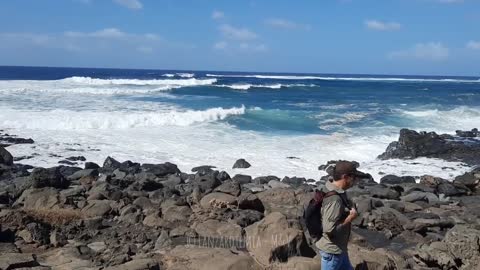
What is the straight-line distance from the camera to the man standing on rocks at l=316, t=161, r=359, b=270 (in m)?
4.56

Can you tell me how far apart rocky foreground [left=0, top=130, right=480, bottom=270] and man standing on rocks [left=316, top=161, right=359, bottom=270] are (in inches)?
48.4

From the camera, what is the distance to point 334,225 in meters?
4.62

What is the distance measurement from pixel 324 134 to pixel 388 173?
28.1ft

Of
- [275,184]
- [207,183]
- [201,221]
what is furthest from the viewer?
[275,184]

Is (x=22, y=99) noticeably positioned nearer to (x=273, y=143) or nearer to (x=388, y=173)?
(x=273, y=143)

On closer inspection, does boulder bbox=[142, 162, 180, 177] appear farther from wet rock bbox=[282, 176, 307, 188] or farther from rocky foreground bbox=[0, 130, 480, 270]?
wet rock bbox=[282, 176, 307, 188]

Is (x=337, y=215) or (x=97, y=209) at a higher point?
(x=337, y=215)

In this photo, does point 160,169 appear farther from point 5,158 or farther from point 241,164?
point 5,158

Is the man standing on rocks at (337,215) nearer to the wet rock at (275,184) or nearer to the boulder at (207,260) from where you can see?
the boulder at (207,260)

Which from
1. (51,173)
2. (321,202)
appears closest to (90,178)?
(51,173)

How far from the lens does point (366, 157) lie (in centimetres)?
2009

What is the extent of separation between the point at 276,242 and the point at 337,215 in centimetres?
210

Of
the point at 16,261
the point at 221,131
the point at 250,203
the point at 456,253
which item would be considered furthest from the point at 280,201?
the point at 221,131

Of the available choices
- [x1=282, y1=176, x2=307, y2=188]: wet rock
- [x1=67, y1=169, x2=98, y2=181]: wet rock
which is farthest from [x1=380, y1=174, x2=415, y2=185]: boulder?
[x1=67, y1=169, x2=98, y2=181]: wet rock
